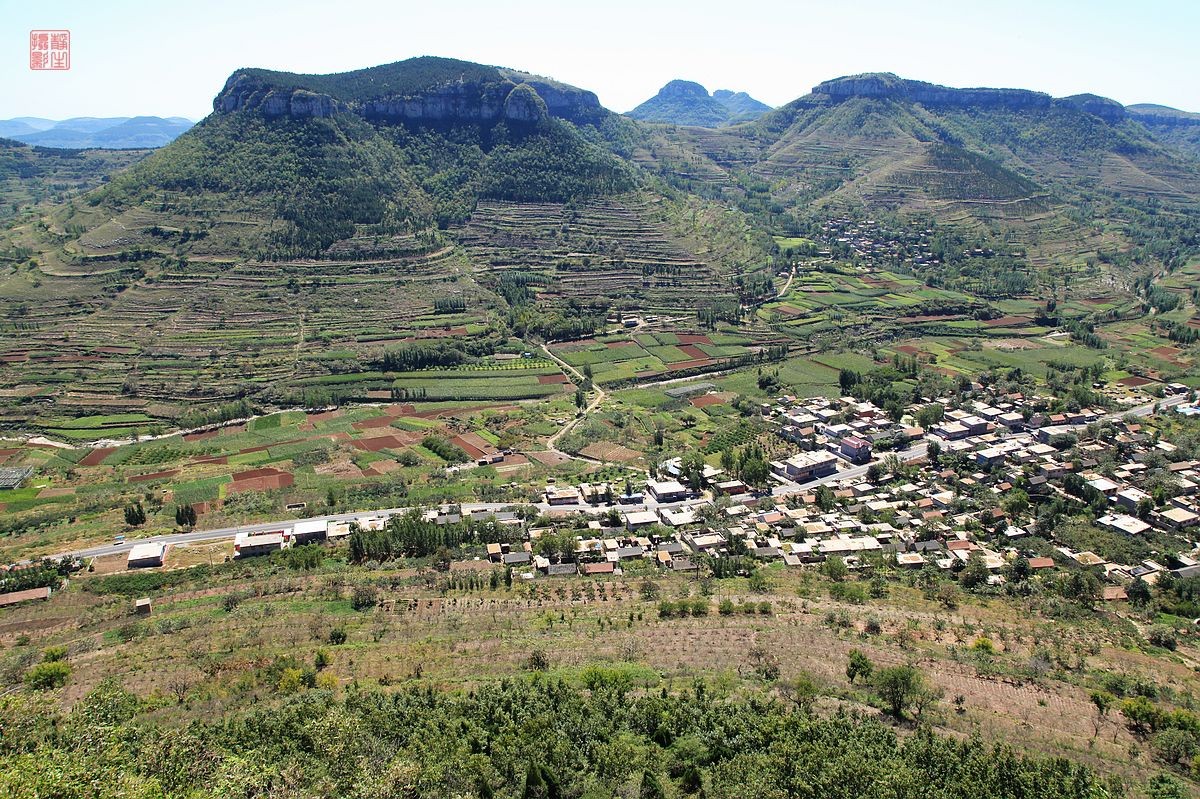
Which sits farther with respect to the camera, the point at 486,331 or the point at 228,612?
the point at 486,331

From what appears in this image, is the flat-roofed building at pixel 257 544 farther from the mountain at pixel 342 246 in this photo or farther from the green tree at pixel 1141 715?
the green tree at pixel 1141 715

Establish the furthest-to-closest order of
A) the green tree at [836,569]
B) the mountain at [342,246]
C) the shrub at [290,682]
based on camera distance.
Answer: the mountain at [342,246]
the green tree at [836,569]
the shrub at [290,682]

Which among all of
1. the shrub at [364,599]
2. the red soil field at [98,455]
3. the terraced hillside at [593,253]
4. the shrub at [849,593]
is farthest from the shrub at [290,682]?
the terraced hillside at [593,253]

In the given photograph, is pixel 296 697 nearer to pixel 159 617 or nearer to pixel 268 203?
pixel 159 617

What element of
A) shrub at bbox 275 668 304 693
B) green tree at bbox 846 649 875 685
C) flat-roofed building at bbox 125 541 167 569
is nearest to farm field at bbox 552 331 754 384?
flat-roofed building at bbox 125 541 167 569

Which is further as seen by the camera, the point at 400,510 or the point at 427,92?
the point at 427,92

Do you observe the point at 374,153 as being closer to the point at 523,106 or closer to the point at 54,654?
the point at 523,106

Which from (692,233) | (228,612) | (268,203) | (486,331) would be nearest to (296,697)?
(228,612)

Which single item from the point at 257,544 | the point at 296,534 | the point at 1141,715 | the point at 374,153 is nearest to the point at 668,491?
the point at 296,534
